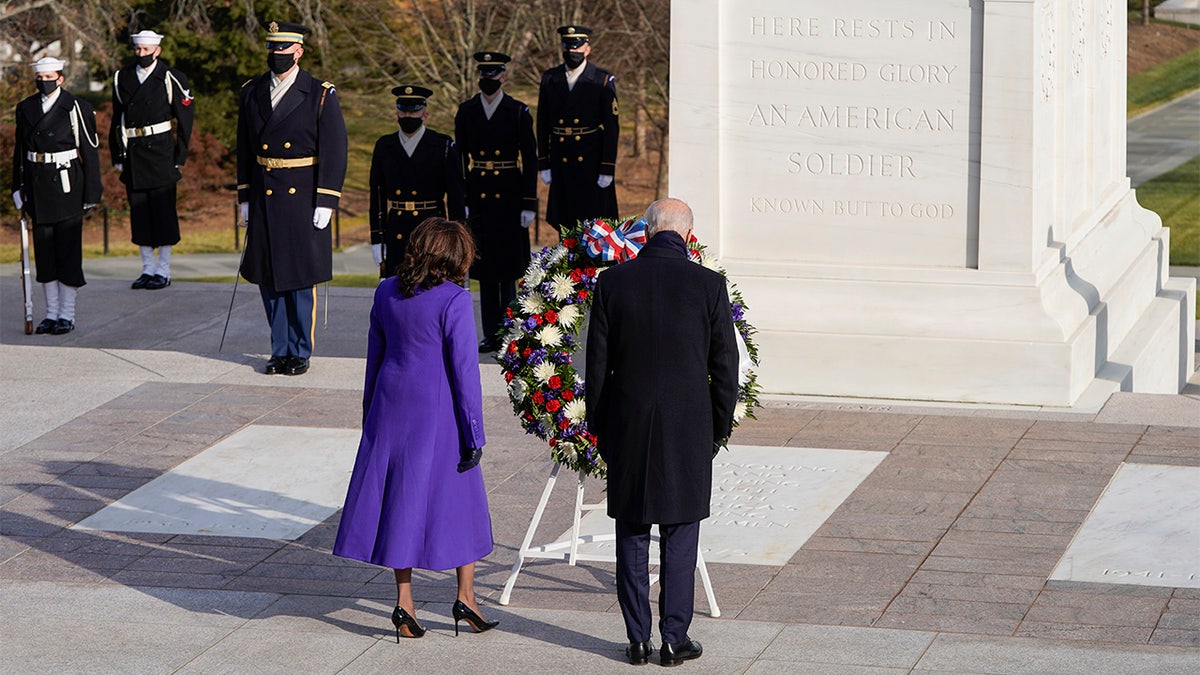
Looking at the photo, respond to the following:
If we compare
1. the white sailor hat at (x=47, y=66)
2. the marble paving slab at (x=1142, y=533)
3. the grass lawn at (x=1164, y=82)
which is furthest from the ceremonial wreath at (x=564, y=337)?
the grass lawn at (x=1164, y=82)

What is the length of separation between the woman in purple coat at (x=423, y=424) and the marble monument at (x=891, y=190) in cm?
432

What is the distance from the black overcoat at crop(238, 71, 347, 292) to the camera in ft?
36.0

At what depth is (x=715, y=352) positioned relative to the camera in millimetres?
6094

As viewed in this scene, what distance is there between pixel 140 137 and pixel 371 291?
2099 millimetres

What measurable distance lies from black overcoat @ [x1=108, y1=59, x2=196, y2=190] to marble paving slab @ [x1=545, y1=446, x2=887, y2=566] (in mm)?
6324

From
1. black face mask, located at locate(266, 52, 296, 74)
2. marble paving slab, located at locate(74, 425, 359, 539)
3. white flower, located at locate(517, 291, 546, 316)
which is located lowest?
marble paving slab, located at locate(74, 425, 359, 539)

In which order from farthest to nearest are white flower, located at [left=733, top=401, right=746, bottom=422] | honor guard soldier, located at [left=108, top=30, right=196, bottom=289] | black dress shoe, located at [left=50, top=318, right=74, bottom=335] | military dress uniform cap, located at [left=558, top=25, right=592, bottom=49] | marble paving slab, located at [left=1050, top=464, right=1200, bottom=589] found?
1. honor guard soldier, located at [left=108, top=30, right=196, bottom=289]
2. military dress uniform cap, located at [left=558, top=25, right=592, bottom=49]
3. black dress shoe, located at [left=50, top=318, right=74, bottom=335]
4. marble paving slab, located at [left=1050, top=464, right=1200, bottom=589]
5. white flower, located at [left=733, top=401, right=746, bottom=422]

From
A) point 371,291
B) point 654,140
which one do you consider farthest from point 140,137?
point 654,140

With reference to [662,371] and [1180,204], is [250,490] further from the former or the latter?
[1180,204]

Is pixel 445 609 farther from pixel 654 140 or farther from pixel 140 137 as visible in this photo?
pixel 654 140

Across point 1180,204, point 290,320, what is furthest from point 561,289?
point 1180,204

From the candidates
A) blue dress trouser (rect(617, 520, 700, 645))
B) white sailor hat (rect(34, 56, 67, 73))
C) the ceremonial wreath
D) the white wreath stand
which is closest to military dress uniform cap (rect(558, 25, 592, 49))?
white sailor hat (rect(34, 56, 67, 73))

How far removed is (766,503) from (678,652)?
88.1 inches

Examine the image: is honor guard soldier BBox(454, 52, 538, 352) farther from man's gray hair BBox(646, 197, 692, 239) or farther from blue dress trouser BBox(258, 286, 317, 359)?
man's gray hair BBox(646, 197, 692, 239)
